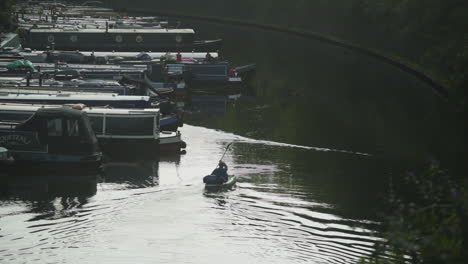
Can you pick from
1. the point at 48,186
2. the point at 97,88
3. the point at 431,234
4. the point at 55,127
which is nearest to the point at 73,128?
the point at 55,127

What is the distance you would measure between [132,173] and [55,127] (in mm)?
3380

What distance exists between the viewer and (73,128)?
39062 millimetres

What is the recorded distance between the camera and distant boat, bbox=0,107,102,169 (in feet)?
128

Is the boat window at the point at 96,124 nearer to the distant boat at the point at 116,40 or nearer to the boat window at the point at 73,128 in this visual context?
the boat window at the point at 73,128

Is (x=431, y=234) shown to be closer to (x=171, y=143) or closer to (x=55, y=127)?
(x=55, y=127)

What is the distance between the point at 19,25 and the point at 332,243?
63.2 m

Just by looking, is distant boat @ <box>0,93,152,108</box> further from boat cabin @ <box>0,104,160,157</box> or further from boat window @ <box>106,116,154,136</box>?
boat window @ <box>106,116,154,136</box>

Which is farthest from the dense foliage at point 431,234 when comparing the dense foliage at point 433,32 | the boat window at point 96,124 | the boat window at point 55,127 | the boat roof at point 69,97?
the dense foliage at point 433,32

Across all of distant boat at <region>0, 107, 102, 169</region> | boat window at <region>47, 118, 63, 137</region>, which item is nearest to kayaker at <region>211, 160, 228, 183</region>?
distant boat at <region>0, 107, 102, 169</region>

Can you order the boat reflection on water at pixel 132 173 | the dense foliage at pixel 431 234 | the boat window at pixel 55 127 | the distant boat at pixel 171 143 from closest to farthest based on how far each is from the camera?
the dense foliage at pixel 431 234
the boat reflection on water at pixel 132 173
the boat window at pixel 55 127
the distant boat at pixel 171 143

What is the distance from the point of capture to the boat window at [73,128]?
39.0m

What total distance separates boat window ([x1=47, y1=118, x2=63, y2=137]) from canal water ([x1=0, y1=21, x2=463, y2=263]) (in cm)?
156

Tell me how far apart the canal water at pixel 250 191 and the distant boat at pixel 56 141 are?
58cm

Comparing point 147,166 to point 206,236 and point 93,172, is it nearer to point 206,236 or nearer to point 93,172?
point 93,172
